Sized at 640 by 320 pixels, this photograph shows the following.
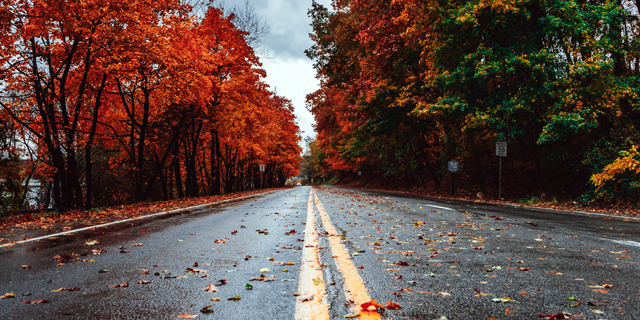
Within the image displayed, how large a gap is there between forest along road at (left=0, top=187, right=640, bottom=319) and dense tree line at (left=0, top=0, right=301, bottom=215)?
903 cm

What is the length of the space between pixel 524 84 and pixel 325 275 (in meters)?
14.9

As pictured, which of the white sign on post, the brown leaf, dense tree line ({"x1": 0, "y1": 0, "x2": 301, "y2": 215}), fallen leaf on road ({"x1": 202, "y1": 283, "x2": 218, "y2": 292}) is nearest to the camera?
the brown leaf

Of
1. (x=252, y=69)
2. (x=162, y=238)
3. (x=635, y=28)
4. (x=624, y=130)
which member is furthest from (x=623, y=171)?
(x=252, y=69)

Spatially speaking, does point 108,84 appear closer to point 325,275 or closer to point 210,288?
point 210,288

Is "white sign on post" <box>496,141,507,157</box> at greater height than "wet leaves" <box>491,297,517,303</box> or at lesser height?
greater

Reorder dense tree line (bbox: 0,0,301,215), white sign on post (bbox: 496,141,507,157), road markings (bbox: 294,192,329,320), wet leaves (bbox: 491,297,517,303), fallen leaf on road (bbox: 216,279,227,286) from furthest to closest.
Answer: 1. white sign on post (bbox: 496,141,507,157)
2. dense tree line (bbox: 0,0,301,215)
3. fallen leaf on road (bbox: 216,279,227,286)
4. wet leaves (bbox: 491,297,517,303)
5. road markings (bbox: 294,192,329,320)

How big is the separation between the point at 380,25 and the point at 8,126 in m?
18.7

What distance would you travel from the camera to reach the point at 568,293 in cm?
286

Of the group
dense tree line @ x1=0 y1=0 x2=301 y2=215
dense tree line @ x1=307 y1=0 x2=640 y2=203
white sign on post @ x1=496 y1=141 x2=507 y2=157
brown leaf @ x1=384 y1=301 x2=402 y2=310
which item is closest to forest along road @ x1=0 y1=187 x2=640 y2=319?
brown leaf @ x1=384 y1=301 x2=402 y2=310

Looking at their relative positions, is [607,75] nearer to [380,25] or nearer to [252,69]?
[380,25]

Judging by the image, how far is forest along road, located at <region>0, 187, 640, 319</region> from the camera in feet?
8.36

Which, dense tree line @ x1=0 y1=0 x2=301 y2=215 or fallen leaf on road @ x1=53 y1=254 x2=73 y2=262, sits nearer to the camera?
fallen leaf on road @ x1=53 y1=254 x2=73 y2=262

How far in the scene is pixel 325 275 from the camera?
134 inches

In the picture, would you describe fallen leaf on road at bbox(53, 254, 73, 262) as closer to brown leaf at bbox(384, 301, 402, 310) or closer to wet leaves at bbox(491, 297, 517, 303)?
brown leaf at bbox(384, 301, 402, 310)
